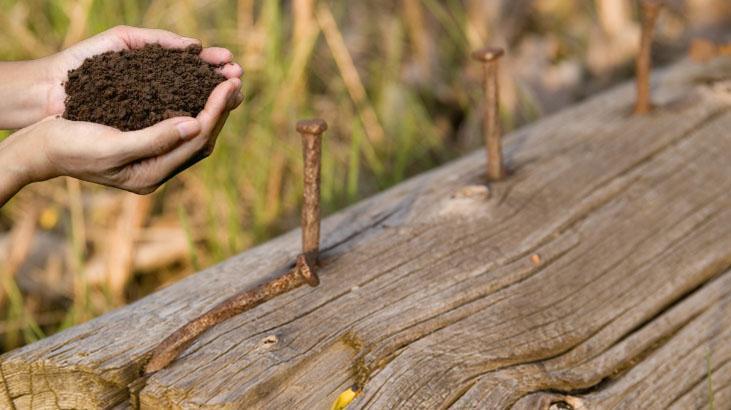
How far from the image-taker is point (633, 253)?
202cm

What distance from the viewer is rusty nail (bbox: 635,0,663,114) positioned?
244 centimetres

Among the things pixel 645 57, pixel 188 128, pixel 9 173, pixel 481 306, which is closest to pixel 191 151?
pixel 188 128

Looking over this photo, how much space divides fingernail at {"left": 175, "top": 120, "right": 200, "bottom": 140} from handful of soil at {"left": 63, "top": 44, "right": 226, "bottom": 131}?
0.27 ft

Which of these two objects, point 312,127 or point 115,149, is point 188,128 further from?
point 312,127

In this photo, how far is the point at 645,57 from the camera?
8.21 ft

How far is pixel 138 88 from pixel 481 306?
77 centimetres

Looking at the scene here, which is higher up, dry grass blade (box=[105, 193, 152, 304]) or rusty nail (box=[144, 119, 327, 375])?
rusty nail (box=[144, 119, 327, 375])

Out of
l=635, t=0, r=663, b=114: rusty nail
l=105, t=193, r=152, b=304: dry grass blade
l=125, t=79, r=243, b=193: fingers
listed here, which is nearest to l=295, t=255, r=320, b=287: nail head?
l=125, t=79, r=243, b=193: fingers

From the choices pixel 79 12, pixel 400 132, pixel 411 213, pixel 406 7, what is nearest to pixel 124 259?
pixel 79 12

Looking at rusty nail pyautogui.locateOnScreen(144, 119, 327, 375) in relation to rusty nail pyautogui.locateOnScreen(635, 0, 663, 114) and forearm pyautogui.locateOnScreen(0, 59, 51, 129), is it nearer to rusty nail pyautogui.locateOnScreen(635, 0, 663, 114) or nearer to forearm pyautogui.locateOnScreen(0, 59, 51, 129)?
forearm pyautogui.locateOnScreen(0, 59, 51, 129)

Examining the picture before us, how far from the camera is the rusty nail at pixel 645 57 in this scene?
2441 mm

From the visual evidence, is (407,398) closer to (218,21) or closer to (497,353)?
(497,353)

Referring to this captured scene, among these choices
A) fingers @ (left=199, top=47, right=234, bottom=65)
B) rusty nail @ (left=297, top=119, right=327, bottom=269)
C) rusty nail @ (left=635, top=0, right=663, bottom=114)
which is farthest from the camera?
rusty nail @ (left=635, top=0, right=663, bottom=114)

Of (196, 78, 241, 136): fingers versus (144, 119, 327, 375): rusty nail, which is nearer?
(196, 78, 241, 136): fingers
